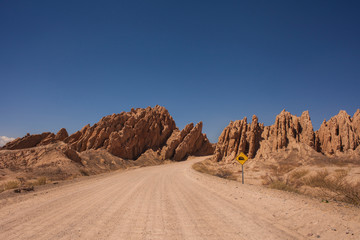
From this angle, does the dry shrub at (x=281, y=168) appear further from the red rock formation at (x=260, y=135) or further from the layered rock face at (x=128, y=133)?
the layered rock face at (x=128, y=133)

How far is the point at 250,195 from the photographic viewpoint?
422 inches

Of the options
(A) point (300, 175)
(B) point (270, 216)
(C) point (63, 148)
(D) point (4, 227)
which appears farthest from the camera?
(C) point (63, 148)

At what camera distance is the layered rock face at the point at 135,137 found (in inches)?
2037

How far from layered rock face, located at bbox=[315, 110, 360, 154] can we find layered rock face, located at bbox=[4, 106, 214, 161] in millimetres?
33372

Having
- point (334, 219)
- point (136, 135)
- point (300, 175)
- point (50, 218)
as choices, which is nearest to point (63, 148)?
point (136, 135)

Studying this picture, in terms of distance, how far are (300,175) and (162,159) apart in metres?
41.2

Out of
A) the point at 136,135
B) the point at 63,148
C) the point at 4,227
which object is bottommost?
the point at 4,227

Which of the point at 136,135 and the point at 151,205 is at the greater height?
the point at 136,135

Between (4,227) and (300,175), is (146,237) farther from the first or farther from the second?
(300,175)

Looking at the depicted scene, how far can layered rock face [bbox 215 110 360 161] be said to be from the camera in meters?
34.3

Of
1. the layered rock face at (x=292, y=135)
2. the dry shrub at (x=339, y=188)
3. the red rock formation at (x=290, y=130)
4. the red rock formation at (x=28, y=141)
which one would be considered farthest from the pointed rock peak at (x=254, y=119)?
the red rock formation at (x=28, y=141)

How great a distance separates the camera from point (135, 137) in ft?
181

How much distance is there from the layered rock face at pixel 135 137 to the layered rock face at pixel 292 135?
19761mm

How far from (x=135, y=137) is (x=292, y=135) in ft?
121
